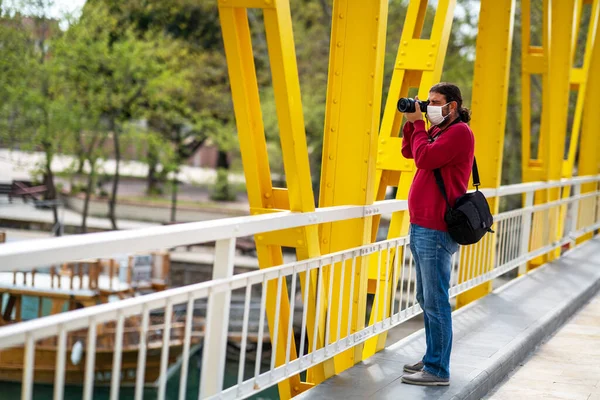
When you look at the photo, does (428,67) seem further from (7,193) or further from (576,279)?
(7,193)

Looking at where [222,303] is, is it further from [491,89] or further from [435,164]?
[491,89]

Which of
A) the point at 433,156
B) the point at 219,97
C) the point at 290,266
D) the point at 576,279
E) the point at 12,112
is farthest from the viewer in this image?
the point at 219,97

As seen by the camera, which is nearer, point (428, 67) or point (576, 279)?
point (428, 67)

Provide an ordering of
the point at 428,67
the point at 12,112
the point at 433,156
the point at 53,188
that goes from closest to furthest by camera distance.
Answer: the point at 433,156 → the point at 428,67 → the point at 12,112 → the point at 53,188

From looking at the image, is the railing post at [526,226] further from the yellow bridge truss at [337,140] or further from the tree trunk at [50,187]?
the tree trunk at [50,187]

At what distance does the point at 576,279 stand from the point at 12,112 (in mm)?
20185

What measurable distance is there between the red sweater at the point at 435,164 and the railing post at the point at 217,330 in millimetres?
1183

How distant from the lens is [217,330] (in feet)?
9.92

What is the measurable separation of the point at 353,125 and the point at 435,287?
94cm

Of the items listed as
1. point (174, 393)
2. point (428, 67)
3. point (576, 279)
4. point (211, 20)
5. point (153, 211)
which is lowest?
point (174, 393)

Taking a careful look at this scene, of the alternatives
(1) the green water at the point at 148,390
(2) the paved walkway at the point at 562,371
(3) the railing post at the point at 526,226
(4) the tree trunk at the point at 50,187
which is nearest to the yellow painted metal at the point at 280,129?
(2) the paved walkway at the point at 562,371

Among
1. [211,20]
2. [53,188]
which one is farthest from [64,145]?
[211,20]

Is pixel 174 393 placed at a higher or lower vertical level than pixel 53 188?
lower

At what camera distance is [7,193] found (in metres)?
29.5
